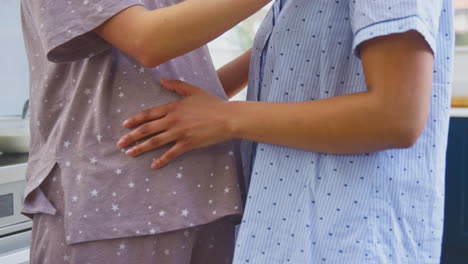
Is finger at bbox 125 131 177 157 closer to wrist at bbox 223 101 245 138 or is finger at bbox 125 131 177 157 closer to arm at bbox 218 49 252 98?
wrist at bbox 223 101 245 138

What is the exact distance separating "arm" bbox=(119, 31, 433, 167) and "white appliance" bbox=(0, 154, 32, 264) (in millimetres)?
706

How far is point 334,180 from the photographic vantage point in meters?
0.66

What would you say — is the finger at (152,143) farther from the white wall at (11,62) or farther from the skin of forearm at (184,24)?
the white wall at (11,62)

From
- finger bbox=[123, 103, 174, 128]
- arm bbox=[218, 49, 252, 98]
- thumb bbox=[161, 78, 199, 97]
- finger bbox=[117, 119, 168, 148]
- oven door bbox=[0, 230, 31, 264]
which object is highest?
arm bbox=[218, 49, 252, 98]

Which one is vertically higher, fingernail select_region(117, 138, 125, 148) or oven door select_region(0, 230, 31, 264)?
fingernail select_region(117, 138, 125, 148)

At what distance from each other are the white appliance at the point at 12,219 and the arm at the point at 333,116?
2.32ft

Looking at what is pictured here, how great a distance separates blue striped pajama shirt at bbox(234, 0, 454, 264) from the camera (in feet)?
2.16

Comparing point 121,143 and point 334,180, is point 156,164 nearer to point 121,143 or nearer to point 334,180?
point 121,143

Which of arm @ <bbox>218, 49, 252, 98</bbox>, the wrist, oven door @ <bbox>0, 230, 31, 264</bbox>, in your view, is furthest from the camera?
oven door @ <bbox>0, 230, 31, 264</bbox>

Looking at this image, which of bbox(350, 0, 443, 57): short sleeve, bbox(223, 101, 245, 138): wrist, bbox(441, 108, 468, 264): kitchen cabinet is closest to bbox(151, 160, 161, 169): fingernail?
bbox(223, 101, 245, 138): wrist

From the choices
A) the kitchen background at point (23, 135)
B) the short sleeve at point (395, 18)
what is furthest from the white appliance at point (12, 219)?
the short sleeve at point (395, 18)

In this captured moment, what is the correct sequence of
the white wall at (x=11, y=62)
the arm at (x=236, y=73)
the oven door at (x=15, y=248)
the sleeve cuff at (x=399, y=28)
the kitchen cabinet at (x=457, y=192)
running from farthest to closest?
the kitchen cabinet at (x=457, y=192) → the white wall at (x=11, y=62) → the oven door at (x=15, y=248) → the arm at (x=236, y=73) → the sleeve cuff at (x=399, y=28)

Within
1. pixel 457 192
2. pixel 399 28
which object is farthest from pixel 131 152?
pixel 457 192

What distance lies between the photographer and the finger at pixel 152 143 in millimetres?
691
